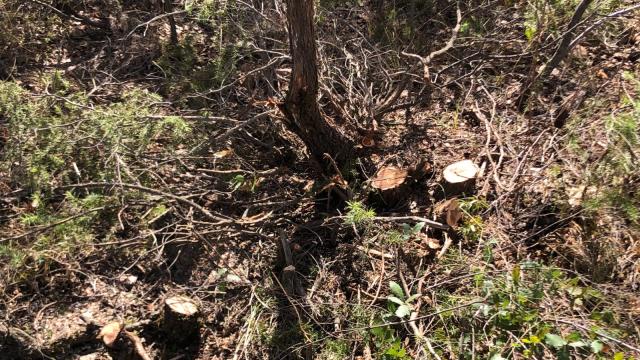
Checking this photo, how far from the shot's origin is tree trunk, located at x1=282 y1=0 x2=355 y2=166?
2.65 metres

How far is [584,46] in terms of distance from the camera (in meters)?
3.79

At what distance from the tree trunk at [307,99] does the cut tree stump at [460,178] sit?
57 cm

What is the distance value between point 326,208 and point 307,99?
0.64 m

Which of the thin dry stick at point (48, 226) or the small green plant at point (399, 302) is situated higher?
the thin dry stick at point (48, 226)

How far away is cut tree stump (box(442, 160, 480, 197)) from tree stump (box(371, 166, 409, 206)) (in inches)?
8.7

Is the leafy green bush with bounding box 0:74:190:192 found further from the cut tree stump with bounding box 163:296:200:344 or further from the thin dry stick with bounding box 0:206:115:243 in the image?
the cut tree stump with bounding box 163:296:200:344

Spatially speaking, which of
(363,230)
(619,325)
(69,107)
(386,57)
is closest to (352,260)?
(363,230)

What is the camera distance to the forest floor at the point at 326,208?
2.53 meters

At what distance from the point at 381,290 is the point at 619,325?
1.05 m

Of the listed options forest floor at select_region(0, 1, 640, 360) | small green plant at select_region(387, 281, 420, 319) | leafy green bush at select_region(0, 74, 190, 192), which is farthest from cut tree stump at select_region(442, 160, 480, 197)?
leafy green bush at select_region(0, 74, 190, 192)

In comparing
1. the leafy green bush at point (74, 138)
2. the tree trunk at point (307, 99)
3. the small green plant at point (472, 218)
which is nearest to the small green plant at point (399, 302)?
the small green plant at point (472, 218)

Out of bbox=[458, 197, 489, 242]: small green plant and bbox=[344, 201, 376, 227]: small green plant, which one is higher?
bbox=[344, 201, 376, 227]: small green plant

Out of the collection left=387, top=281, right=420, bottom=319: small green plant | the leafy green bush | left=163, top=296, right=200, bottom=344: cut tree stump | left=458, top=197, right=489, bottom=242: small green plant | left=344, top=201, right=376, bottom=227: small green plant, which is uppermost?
the leafy green bush

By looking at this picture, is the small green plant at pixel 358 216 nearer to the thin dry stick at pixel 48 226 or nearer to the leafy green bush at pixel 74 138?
the leafy green bush at pixel 74 138
